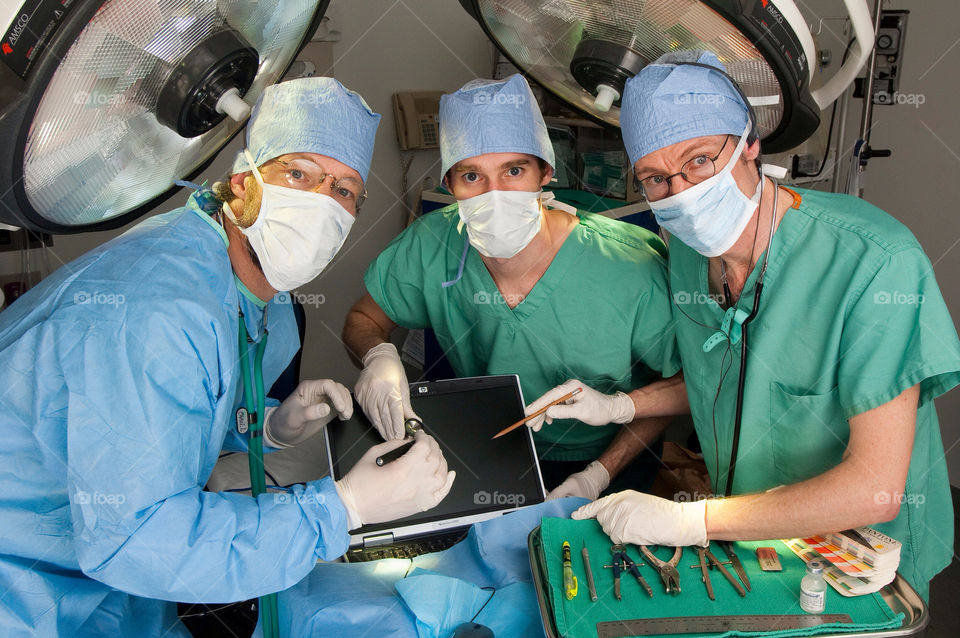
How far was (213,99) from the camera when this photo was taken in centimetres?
116

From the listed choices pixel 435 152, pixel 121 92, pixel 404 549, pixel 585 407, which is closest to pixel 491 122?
pixel 585 407

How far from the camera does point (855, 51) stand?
1.21m

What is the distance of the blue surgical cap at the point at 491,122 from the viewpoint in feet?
5.24

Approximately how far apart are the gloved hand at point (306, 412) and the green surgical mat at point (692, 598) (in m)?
0.52

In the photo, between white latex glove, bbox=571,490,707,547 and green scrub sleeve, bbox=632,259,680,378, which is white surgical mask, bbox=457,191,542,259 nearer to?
green scrub sleeve, bbox=632,259,680,378

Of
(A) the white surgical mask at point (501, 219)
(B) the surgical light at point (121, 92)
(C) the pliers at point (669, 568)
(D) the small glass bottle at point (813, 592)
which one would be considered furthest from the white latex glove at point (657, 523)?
(B) the surgical light at point (121, 92)

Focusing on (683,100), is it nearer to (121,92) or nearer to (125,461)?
(121,92)

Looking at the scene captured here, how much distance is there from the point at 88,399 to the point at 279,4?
63cm

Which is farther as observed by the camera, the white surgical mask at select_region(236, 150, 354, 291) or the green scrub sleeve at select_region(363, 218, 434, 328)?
the green scrub sleeve at select_region(363, 218, 434, 328)

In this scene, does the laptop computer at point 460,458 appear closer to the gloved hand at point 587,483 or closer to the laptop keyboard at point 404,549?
the laptop keyboard at point 404,549

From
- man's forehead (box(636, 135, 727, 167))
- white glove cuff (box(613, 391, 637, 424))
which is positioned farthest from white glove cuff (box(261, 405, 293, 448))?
man's forehead (box(636, 135, 727, 167))

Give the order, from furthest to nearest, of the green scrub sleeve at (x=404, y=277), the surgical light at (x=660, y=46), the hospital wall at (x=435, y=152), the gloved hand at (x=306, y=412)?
the hospital wall at (x=435, y=152)
the green scrub sleeve at (x=404, y=277)
the gloved hand at (x=306, y=412)
the surgical light at (x=660, y=46)

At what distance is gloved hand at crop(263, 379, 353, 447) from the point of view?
1.53m

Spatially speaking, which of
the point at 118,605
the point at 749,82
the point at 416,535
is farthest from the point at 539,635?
the point at 749,82
